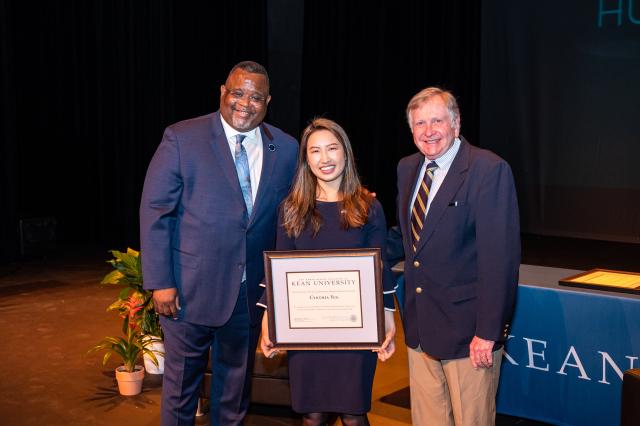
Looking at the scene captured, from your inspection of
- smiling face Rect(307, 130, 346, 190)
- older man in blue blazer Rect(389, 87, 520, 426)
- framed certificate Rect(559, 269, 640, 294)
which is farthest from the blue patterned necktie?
framed certificate Rect(559, 269, 640, 294)

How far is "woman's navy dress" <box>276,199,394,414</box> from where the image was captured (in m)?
2.58

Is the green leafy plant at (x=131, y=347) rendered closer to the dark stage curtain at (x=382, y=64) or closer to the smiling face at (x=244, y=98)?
the smiling face at (x=244, y=98)

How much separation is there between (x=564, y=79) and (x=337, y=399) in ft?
25.0

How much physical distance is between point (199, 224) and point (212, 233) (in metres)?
0.06

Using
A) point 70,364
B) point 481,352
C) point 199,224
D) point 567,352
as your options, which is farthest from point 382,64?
point 481,352

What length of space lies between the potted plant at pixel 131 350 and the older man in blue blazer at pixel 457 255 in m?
1.93

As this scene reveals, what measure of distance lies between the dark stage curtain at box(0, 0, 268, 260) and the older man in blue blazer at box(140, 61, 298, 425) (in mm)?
6472

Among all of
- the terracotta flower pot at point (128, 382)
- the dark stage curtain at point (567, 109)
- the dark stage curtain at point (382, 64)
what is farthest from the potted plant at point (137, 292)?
the dark stage curtain at point (567, 109)

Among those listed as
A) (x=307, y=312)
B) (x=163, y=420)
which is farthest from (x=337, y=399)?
(x=163, y=420)

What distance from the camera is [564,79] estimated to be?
9320 millimetres

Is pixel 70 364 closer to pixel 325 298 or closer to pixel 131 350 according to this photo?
pixel 131 350

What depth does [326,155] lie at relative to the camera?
256 centimetres

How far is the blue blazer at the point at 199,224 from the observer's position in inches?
107

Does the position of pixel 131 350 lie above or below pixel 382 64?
below
